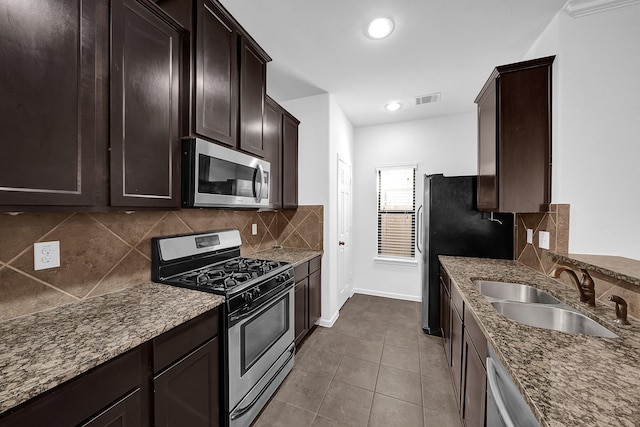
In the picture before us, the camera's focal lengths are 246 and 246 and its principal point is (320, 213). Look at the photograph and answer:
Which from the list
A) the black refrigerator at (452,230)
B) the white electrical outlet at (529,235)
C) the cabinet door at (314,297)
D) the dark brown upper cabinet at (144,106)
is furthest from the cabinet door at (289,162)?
the white electrical outlet at (529,235)

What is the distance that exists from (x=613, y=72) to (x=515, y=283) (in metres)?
1.43

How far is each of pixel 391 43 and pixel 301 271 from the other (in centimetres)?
215

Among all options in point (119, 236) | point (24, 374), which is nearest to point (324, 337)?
point (119, 236)

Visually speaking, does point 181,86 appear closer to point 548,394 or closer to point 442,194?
point 548,394

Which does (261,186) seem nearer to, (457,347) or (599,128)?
(457,347)

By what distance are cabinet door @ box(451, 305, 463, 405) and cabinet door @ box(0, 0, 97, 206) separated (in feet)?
7.17

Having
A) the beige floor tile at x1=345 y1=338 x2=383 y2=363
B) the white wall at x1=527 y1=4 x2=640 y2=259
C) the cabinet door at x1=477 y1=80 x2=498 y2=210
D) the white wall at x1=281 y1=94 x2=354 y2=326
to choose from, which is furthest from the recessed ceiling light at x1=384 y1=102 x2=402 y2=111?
the beige floor tile at x1=345 y1=338 x2=383 y2=363

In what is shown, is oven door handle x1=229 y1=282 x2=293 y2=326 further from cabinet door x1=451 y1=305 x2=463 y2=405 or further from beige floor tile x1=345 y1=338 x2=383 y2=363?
cabinet door x1=451 y1=305 x2=463 y2=405

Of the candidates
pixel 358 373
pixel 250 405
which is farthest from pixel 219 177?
pixel 358 373

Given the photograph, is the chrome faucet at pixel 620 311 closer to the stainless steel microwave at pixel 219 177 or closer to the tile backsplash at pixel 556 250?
the tile backsplash at pixel 556 250

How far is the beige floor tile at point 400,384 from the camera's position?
186 centimetres

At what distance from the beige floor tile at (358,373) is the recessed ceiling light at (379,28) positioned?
2.77m

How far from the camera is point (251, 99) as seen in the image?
1.97 metres

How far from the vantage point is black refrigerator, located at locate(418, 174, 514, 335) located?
2.44 meters
